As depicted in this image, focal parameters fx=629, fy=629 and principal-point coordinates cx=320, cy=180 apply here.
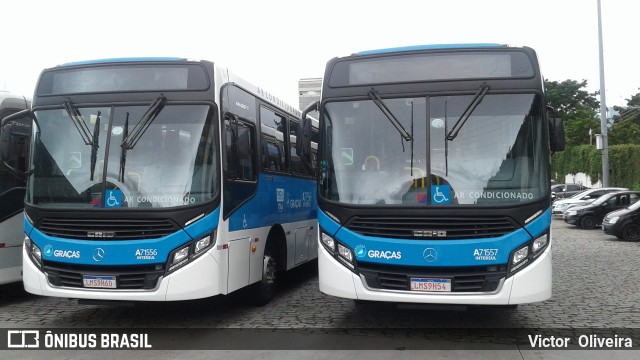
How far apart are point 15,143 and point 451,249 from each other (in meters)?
6.94

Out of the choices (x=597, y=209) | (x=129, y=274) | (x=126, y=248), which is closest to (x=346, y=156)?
(x=126, y=248)

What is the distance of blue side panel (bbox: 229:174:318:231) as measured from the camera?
28.2 feet

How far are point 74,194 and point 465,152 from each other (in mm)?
4651

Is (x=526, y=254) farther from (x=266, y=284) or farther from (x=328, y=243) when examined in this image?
(x=266, y=284)

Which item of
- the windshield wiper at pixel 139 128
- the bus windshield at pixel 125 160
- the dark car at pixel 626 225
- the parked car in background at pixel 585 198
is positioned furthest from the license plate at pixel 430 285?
the parked car in background at pixel 585 198

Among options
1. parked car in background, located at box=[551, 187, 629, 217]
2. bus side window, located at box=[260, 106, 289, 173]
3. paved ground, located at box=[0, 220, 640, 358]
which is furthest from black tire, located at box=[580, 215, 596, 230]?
bus side window, located at box=[260, 106, 289, 173]

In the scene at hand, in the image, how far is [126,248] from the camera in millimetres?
7289

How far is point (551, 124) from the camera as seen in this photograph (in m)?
7.42

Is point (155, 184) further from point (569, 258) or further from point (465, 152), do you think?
point (569, 258)

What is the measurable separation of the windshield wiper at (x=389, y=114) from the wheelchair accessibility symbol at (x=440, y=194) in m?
0.66

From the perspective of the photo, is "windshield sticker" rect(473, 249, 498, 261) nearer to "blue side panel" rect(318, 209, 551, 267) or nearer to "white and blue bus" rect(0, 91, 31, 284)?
"blue side panel" rect(318, 209, 551, 267)

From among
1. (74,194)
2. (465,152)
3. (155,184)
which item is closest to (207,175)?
(155,184)

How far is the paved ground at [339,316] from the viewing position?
25.6ft

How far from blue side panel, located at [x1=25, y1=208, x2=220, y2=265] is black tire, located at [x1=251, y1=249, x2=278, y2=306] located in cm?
202
